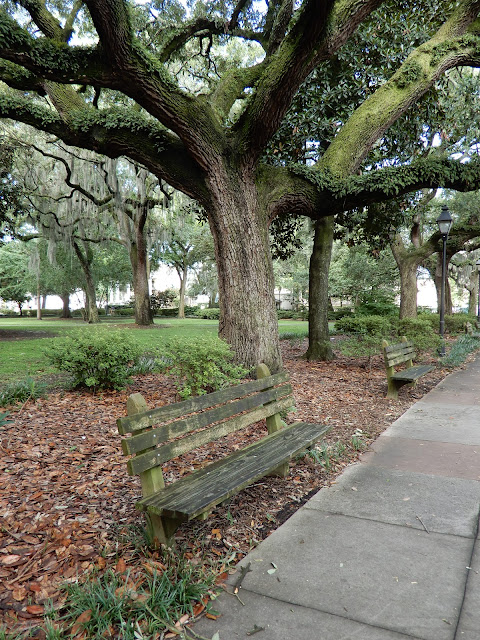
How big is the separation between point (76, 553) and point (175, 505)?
776 millimetres

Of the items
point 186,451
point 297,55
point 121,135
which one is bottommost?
point 186,451

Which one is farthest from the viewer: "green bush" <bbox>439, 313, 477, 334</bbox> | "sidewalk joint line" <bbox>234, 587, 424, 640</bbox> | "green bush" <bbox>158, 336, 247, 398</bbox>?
"green bush" <bbox>439, 313, 477, 334</bbox>

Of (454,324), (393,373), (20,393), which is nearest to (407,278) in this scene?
(454,324)

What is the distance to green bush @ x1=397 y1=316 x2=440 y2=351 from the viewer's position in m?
9.83

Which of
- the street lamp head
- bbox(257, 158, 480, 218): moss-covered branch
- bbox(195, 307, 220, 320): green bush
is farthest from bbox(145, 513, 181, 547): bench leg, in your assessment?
bbox(195, 307, 220, 320): green bush

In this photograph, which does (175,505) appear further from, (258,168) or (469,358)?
(469,358)

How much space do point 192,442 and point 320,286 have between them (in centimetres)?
827

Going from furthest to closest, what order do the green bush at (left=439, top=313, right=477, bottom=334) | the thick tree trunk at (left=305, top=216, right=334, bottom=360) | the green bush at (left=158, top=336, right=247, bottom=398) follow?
1. the green bush at (left=439, top=313, right=477, bottom=334)
2. the thick tree trunk at (left=305, top=216, right=334, bottom=360)
3. the green bush at (left=158, top=336, right=247, bottom=398)

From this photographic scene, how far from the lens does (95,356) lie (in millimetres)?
6492

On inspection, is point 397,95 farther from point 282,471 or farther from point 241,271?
point 282,471

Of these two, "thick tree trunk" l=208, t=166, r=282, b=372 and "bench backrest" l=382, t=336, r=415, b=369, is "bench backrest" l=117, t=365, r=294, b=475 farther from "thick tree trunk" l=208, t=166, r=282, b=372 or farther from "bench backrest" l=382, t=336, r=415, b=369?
"bench backrest" l=382, t=336, r=415, b=369

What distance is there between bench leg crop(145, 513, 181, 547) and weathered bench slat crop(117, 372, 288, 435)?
1.82ft

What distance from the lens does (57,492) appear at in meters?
3.52

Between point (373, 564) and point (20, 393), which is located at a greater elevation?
point (20, 393)
